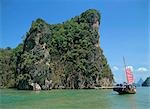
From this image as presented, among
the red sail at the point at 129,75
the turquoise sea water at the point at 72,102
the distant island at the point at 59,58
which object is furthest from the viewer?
the distant island at the point at 59,58

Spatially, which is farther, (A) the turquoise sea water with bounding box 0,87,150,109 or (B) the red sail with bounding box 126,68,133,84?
(B) the red sail with bounding box 126,68,133,84

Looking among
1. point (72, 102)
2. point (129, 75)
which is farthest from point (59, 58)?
point (72, 102)

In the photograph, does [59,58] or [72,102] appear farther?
[59,58]

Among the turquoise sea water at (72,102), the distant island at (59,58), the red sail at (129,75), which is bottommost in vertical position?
the turquoise sea water at (72,102)

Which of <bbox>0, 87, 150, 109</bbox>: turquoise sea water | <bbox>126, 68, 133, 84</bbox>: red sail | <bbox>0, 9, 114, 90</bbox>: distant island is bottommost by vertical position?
<bbox>0, 87, 150, 109</bbox>: turquoise sea water

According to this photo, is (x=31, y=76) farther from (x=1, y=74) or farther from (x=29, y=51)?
(x=1, y=74)

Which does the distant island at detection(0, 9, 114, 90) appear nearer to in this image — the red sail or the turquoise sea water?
the red sail

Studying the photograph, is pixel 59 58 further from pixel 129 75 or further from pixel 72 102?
pixel 72 102

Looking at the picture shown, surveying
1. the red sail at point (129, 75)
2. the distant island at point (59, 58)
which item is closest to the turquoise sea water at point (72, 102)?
the red sail at point (129, 75)

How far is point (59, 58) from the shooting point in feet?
114

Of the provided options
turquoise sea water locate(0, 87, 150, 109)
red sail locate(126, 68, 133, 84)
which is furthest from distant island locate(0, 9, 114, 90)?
turquoise sea water locate(0, 87, 150, 109)

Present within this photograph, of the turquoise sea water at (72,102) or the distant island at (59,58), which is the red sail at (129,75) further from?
the distant island at (59,58)

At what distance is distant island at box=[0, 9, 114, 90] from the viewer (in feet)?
97.1

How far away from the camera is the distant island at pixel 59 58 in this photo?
29609 mm
